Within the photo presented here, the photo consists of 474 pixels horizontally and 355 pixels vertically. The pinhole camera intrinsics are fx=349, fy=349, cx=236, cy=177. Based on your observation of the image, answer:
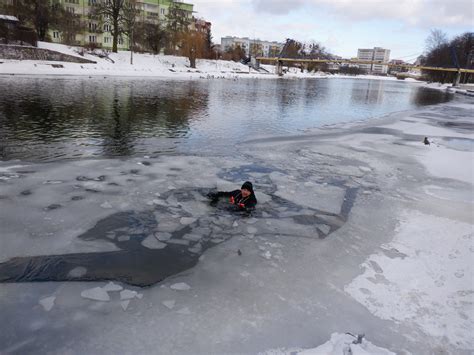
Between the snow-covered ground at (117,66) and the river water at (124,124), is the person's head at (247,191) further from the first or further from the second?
the snow-covered ground at (117,66)

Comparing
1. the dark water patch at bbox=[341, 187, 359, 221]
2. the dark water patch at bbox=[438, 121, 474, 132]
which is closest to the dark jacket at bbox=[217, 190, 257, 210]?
the dark water patch at bbox=[341, 187, 359, 221]

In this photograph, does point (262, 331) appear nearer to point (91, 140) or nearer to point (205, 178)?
point (205, 178)

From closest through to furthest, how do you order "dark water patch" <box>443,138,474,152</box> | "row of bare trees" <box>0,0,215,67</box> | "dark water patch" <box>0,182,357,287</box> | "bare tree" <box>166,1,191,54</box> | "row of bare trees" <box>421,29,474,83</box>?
"dark water patch" <box>0,182,357,287</box>
"dark water patch" <box>443,138,474,152</box>
"row of bare trees" <box>0,0,215,67</box>
"bare tree" <box>166,1,191,54</box>
"row of bare trees" <box>421,29,474,83</box>

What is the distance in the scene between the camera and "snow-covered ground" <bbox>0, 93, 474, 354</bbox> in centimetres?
305

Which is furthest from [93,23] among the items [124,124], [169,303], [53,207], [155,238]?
[169,303]

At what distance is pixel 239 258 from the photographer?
433cm

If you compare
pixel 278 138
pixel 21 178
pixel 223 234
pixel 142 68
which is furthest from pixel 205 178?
pixel 142 68

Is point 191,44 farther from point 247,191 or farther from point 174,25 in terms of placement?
point 247,191

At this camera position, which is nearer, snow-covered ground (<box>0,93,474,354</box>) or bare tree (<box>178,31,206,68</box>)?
snow-covered ground (<box>0,93,474,354</box>)

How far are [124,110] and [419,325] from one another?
14.7m

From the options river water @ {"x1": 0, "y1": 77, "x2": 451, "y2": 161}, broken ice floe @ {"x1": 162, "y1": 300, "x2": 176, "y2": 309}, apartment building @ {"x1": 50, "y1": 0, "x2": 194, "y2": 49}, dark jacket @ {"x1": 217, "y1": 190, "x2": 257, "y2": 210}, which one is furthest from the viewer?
apartment building @ {"x1": 50, "y1": 0, "x2": 194, "y2": 49}

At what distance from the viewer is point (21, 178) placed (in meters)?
6.45

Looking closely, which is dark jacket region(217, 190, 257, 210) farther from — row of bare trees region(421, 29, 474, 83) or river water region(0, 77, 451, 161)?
row of bare trees region(421, 29, 474, 83)

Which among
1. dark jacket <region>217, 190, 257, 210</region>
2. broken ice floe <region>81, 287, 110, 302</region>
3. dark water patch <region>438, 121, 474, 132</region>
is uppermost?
dark water patch <region>438, 121, 474, 132</region>
